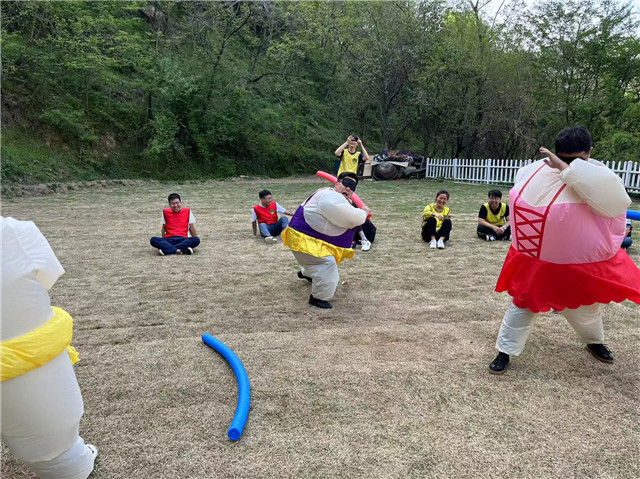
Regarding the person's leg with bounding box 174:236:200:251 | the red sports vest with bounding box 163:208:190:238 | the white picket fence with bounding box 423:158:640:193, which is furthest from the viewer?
the white picket fence with bounding box 423:158:640:193

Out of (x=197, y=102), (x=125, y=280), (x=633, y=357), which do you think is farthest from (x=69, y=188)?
(x=633, y=357)

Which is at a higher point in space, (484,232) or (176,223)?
(176,223)

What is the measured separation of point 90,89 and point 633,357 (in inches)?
681

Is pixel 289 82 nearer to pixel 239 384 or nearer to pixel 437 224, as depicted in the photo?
pixel 437 224

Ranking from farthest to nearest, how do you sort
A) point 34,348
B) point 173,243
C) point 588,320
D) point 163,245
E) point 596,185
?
1. point 173,243
2. point 163,245
3. point 588,320
4. point 596,185
5. point 34,348

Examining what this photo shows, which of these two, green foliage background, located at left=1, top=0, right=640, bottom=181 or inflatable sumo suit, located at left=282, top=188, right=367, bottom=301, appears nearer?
inflatable sumo suit, located at left=282, top=188, right=367, bottom=301

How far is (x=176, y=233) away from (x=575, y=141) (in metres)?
5.12

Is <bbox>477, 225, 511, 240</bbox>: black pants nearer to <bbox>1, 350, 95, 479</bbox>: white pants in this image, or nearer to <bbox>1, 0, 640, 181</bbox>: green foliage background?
<bbox>1, 350, 95, 479</bbox>: white pants

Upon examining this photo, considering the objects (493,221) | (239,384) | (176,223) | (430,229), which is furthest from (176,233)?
(493,221)

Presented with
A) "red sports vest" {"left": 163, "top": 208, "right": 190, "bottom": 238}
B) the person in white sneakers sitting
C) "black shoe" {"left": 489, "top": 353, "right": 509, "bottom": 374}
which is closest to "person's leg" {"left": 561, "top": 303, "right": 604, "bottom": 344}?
"black shoe" {"left": 489, "top": 353, "right": 509, "bottom": 374}

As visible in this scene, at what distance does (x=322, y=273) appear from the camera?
4285mm

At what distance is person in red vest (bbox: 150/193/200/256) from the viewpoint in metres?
6.22

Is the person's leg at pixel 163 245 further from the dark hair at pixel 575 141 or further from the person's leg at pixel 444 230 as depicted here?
the dark hair at pixel 575 141

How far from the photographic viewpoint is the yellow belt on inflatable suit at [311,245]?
13.8 ft
